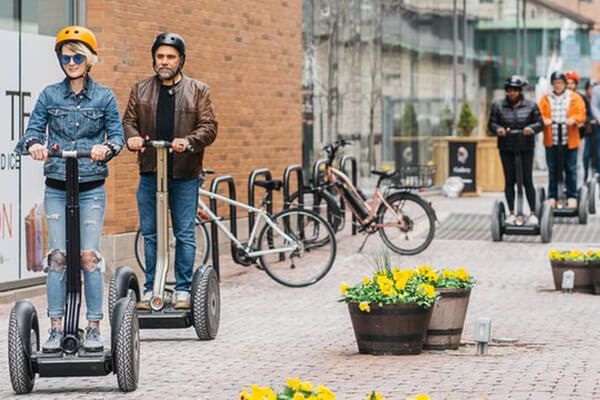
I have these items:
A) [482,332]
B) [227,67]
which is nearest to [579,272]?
[482,332]

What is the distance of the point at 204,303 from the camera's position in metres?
10.6

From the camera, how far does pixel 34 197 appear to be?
13.5 metres

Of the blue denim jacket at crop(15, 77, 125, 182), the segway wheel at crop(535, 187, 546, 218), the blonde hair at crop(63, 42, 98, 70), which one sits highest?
the blonde hair at crop(63, 42, 98, 70)

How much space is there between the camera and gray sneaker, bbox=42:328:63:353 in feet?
28.6

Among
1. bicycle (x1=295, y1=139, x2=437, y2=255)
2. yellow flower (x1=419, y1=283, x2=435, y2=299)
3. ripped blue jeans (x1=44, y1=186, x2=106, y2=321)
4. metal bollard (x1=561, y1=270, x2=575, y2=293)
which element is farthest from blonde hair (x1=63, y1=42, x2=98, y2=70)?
bicycle (x1=295, y1=139, x2=437, y2=255)

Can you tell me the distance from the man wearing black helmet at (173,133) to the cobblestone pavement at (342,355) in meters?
0.65

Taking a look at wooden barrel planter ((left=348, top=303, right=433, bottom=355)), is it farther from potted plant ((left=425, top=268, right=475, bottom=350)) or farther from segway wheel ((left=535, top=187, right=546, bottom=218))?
segway wheel ((left=535, top=187, right=546, bottom=218))

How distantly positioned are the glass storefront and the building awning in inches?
1089

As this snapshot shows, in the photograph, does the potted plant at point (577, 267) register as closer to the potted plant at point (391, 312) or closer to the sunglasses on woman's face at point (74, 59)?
the potted plant at point (391, 312)

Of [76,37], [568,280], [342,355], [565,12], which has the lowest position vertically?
[342,355]

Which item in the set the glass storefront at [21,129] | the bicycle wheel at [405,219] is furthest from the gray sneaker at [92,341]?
the bicycle wheel at [405,219]

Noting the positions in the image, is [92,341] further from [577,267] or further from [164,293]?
[577,267]

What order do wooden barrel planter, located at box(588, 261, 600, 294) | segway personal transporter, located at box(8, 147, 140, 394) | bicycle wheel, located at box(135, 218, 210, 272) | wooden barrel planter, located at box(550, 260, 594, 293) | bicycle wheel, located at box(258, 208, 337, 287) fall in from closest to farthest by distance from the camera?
segway personal transporter, located at box(8, 147, 140, 394) → wooden barrel planter, located at box(588, 261, 600, 294) → wooden barrel planter, located at box(550, 260, 594, 293) → bicycle wheel, located at box(258, 208, 337, 287) → bicycle wheel, located at box(135, 218, 210, 272)

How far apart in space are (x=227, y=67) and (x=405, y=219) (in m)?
2.50
